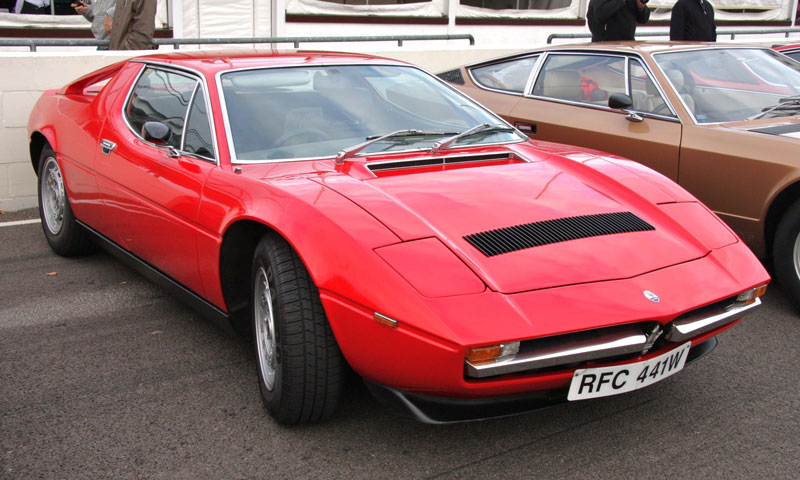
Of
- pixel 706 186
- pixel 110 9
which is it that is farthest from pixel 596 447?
pixel 110 9

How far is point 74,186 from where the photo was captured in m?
4.78

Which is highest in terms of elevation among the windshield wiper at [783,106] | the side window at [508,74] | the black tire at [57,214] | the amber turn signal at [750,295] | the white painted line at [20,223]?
the side window at [508,74]

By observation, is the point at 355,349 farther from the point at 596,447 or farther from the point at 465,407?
the point at 596,447

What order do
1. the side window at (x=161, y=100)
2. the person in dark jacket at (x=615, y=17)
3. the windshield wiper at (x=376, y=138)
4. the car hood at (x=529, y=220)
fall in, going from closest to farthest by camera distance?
1. the car hood at (x=529, y=220)
2. the windshield wiper at (x=376, y=138)
3. the side window at (x=161, y=100)
4. the person in dark jacket at (x=615, y=17)

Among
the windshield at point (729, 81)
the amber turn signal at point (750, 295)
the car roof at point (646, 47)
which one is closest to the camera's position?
the amber turn signal at point (750, 295)

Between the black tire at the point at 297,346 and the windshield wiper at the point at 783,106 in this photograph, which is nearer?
the black tire at the point at 297,346

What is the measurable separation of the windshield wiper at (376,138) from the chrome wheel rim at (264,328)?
637 millimetres

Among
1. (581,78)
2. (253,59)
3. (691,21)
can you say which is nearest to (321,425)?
(253,59)

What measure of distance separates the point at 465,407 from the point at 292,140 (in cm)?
155

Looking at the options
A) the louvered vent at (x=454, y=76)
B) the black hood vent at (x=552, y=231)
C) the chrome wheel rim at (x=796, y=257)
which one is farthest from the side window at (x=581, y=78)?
the black hood vent at (x=552, y=231)

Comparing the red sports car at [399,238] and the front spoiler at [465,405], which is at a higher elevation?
the red sports car at [399,238]

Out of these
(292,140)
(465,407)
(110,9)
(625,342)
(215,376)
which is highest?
(110,9)

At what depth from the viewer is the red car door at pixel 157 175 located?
3.59 meters

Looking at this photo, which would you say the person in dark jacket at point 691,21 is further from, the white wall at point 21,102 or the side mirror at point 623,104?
the white wall at point 21,102
